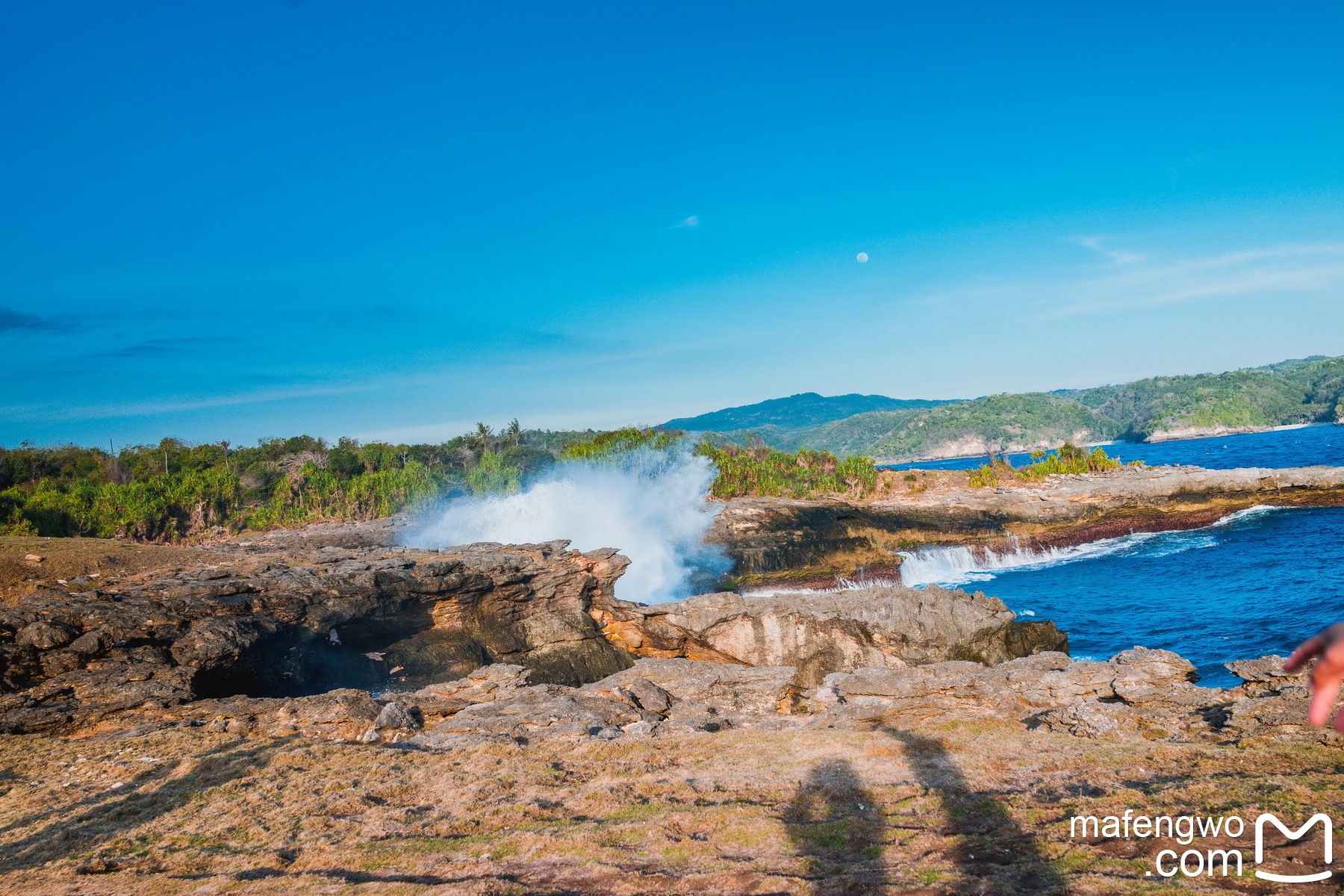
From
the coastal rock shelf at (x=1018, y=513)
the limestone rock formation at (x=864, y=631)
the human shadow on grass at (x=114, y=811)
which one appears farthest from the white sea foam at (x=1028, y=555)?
the human shadow on grass at (x=114, y=811)

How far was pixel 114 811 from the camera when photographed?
27.0 ft

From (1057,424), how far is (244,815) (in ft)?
668

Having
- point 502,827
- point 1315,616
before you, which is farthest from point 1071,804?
point 1315,616

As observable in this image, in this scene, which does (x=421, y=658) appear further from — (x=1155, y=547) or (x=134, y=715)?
(x=1155, y=547)

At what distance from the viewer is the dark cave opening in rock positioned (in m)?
15.7

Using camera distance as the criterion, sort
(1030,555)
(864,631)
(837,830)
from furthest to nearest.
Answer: (1030,555)
(864,631)
(837,830)

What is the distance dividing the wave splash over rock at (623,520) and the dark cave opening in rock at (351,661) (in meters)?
13.7

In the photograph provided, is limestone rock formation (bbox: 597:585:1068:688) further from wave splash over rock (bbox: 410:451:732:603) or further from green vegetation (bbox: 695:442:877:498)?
green vegetation (bbox: 695:442:877:498)


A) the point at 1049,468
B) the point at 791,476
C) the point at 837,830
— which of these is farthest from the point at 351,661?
the point at 1049,468

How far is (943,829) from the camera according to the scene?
7078mm

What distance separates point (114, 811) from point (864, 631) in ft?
58.5

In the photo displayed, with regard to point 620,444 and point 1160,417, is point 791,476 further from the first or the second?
point 1160,417

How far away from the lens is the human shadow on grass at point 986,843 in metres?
5.66

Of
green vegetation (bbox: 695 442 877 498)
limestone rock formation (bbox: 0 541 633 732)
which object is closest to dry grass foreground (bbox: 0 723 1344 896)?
limestone rock formation (bbox: 0 541 633 732)
